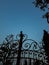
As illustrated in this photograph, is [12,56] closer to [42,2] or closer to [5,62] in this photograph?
[5,62]

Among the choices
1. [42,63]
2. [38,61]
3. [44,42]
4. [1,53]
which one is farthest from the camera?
[44,42]

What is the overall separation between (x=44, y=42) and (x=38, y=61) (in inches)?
110

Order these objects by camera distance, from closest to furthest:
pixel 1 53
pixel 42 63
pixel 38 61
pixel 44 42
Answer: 1. pixel 38 61
2. pixel 42 63
3. pixel 1 53
4. pixel 44 42

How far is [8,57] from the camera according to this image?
11500 millimetres

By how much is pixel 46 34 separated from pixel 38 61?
3.64m

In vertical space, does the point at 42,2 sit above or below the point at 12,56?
above

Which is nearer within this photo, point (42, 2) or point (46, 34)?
point (42, 2)

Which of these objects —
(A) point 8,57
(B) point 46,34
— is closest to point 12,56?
(A) point 8,57

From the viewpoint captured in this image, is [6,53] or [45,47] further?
[45,47]

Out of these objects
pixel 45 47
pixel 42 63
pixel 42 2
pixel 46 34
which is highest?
pixel 42 2

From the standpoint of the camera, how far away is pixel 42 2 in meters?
12.2

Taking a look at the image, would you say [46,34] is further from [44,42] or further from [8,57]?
[8,57]

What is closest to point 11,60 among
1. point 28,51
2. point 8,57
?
point 8,57

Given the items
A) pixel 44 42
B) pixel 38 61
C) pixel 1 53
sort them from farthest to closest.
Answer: pixel 44 42, pixel 1 53, pixel 38 61
